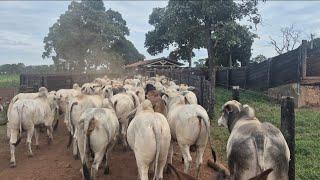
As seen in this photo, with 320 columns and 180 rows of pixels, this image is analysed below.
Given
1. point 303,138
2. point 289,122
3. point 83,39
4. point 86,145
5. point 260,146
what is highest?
point 83,39

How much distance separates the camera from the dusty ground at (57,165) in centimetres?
933

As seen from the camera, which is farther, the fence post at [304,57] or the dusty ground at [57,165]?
the fence post at [304,57]

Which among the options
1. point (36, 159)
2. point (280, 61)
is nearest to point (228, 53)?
point (280, 61)

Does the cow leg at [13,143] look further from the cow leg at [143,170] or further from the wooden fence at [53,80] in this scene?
the wooden fence at [53,80]

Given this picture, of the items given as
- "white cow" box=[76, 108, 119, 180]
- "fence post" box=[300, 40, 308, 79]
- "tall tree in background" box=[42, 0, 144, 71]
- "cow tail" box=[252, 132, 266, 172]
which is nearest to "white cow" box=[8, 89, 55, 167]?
"white cow" box=[76, 108, 119, 180]

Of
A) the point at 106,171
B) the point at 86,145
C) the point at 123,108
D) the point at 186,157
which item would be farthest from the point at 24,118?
the point at 186,157

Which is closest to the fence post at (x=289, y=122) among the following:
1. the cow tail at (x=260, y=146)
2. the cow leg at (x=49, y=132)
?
the cow tail at (x=260, y=146)

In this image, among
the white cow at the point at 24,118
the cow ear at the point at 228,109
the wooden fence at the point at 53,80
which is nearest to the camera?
the cow ear at the point at 228,109

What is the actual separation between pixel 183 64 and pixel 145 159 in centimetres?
4149

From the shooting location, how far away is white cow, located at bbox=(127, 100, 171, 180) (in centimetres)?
706

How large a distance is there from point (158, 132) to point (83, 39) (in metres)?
39.3

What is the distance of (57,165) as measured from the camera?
34.0 ft

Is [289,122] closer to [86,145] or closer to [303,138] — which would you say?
[86,145]

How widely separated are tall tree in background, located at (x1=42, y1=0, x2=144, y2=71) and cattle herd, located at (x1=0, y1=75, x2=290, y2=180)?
Answer: 31270 millimetres
